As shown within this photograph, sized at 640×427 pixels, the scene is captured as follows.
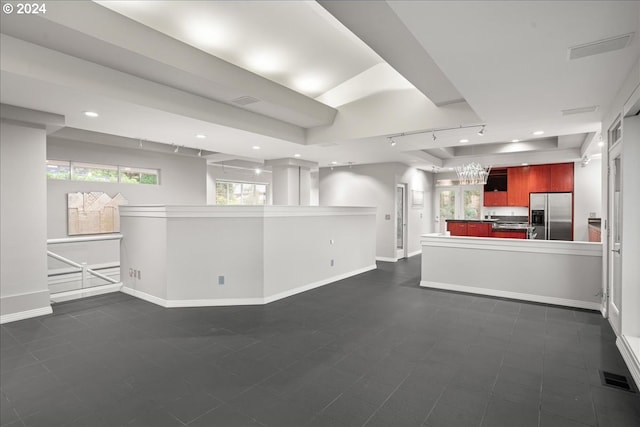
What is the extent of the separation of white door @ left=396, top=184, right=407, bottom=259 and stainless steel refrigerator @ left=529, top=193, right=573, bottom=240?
131 inches

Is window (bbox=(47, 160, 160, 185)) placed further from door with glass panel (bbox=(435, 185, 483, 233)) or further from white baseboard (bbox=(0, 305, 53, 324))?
door with glass panel (bbox=(435, 185, 483, 233))

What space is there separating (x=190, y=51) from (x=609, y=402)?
4.92 meters

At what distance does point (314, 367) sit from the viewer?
9.60 feet

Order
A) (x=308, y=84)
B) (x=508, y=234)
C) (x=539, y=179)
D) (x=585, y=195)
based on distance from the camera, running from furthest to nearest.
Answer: (x=539, y=179) < (x=585, y=195) < (x=508, y=234) < (x=308, y=84)

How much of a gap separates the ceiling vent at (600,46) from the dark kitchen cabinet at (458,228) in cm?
586

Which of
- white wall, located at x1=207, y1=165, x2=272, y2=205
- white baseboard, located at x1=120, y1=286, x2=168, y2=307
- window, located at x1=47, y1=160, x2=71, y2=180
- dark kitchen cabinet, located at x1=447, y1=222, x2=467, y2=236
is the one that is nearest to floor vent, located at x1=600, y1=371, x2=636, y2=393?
white baseboard, located at x1=120, y1=286, x2=168, y2=307

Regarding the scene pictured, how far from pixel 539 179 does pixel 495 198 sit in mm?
1183

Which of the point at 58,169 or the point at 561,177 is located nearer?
the point at 58,169

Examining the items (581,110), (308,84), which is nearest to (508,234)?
(581,110)

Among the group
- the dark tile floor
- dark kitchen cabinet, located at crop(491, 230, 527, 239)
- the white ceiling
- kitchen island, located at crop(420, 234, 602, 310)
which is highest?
the white ceiling

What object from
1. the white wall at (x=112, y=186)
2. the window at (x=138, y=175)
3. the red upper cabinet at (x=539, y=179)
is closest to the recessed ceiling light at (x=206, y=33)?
the white wall at (x=112, y=186)

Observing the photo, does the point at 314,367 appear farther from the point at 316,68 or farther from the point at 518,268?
the point at 316,68

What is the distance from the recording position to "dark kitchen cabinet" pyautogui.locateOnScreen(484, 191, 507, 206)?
955 centimetres

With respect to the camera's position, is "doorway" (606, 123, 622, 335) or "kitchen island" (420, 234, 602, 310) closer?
"doorway" (606, 123, 622, 335)
